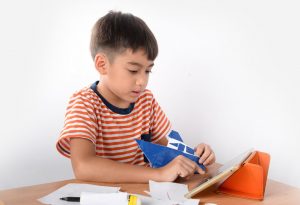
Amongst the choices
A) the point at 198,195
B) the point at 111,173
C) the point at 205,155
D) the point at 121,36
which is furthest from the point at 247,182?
the point at 121,36

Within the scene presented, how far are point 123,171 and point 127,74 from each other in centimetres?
37

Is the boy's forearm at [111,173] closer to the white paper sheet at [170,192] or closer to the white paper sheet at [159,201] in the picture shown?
the white paper sheet at [170,192]

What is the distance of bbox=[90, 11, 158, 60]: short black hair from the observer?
1.50 meters

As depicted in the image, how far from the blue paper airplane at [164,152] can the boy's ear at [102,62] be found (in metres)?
0.35

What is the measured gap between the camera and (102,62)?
5.13 ft

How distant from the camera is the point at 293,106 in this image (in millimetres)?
1612

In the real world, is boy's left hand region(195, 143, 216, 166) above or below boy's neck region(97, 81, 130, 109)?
below

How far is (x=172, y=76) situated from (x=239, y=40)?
416mm

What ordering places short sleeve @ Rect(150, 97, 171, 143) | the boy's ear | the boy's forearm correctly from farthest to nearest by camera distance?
short sleeve @ Rect(150, 97, 171, 143), the boy's ear, the boy's forearm

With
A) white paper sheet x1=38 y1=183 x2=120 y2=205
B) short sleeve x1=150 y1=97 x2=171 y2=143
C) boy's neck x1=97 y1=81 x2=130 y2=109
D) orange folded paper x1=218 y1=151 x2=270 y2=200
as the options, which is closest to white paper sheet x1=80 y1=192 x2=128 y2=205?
white paper sheet x1=38 y1=183 x2=120 y2=205

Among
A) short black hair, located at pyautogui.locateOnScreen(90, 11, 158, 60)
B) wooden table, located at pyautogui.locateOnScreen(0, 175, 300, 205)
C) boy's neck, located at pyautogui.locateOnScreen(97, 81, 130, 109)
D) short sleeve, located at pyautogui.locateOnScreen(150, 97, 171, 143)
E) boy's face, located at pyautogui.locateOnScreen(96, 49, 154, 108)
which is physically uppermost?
short black hair, located at pyautogui.locateOnScreen(90, 11, 158, 60)

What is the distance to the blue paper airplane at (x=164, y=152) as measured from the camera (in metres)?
1.33

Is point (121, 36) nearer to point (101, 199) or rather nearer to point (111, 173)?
point (111, 173)

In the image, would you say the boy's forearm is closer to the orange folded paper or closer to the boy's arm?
the boy's arm
